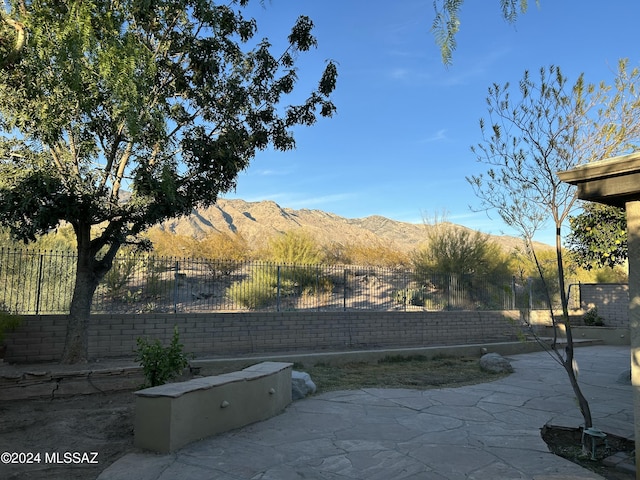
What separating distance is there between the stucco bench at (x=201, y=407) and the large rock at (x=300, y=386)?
86cm

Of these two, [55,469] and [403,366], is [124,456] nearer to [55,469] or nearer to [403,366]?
[55,469]

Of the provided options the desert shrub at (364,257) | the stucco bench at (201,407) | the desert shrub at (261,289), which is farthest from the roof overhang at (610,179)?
the desert shrub at (364,257)

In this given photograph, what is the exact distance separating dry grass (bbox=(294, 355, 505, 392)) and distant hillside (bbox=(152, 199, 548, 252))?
126 feet

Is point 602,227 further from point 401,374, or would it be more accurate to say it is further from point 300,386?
point 300,386

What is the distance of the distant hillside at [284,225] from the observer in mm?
56375

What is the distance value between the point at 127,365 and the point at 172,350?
302 centimetres

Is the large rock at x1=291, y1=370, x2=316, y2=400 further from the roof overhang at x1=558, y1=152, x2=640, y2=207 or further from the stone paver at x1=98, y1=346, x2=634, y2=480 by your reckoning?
the roof overhang at x1=558, y1=152, x2=640, y2=207

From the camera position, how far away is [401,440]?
531 cm

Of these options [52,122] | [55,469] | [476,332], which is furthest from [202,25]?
[476,332]

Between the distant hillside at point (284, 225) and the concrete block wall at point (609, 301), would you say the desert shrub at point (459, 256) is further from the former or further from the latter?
the distant hillside at point (284, 225)

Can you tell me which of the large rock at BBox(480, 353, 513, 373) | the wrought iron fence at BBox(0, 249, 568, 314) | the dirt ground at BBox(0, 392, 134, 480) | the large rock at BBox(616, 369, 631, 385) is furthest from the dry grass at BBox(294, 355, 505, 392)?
the dirt ground at BBox(0, 392, 134, 480)

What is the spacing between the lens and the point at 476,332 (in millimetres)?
16578

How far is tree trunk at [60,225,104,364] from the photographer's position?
8.78 m

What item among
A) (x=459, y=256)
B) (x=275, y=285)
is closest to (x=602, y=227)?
(x=275, y=285)
